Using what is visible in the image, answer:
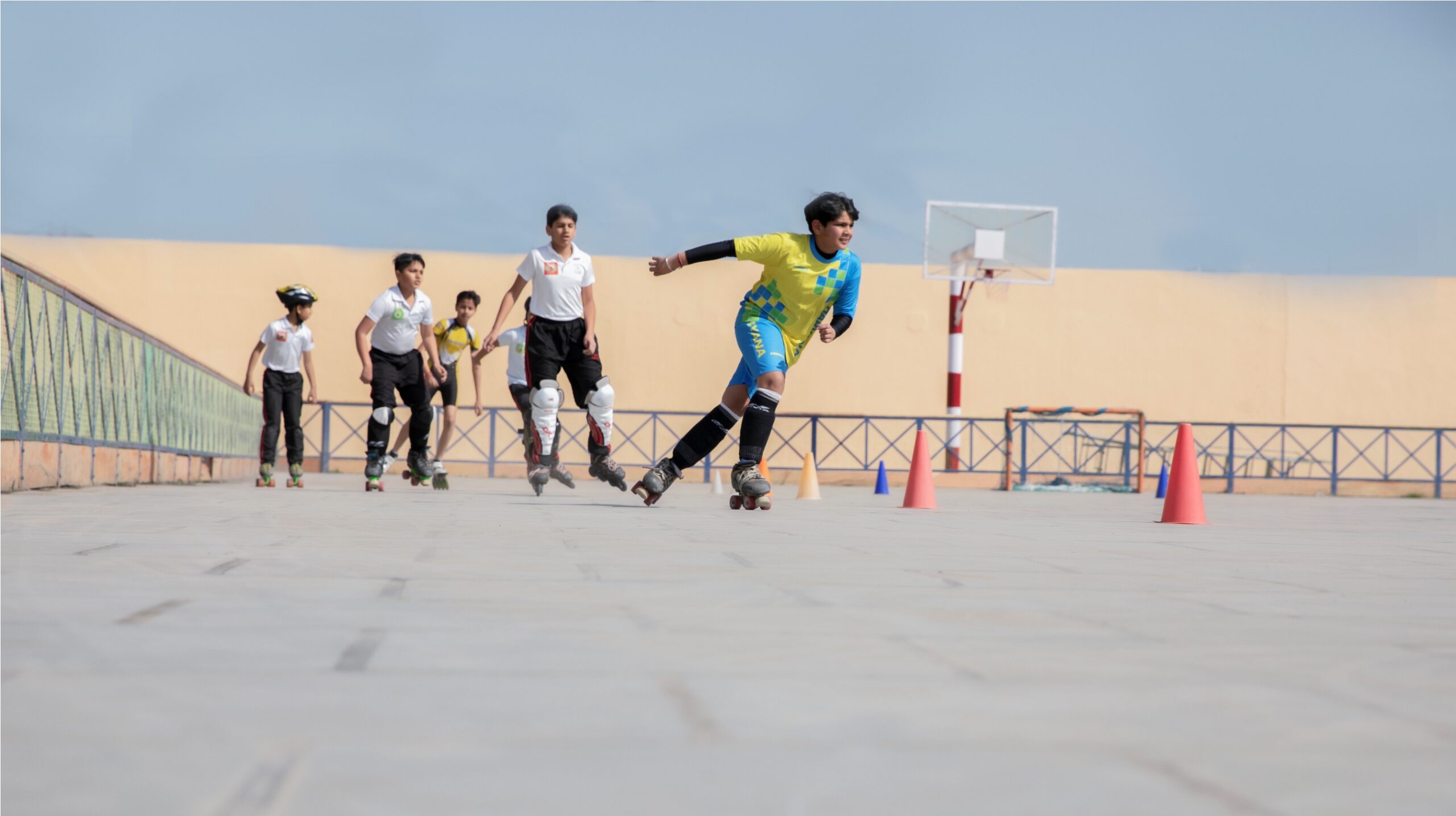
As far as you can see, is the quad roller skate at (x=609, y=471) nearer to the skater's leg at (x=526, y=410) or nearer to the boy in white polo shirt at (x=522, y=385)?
the skater's leg at (x=526, y=410)

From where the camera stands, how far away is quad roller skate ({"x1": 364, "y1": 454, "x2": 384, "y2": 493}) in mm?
8133

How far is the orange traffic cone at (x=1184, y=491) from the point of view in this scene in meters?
6.26

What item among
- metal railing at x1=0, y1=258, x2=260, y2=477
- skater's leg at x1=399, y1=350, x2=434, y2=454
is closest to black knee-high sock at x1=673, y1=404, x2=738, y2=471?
skater's leg at x1=399, y1=350, x2=434, y2=454

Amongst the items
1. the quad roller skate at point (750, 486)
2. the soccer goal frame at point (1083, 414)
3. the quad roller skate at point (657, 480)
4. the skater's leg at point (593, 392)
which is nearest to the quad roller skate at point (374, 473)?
the skater's leg at point (593, 392)

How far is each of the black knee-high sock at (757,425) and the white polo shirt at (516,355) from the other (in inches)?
147

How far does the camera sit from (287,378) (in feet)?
30.2

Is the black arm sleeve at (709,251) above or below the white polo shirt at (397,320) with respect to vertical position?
above

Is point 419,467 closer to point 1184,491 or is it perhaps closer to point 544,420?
point 544,420

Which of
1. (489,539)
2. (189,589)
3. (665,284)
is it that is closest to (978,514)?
(489,539)

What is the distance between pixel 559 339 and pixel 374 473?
5.28 feet

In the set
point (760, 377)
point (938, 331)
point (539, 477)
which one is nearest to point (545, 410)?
point (539, 477)

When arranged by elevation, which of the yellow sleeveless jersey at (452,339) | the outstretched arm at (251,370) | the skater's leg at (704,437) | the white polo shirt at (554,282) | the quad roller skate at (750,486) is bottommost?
Result: the quad roller skate at (750,486)

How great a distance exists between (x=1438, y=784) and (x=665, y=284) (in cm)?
2027

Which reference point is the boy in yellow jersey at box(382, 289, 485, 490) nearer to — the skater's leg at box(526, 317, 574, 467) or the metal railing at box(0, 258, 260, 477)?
the metal railing at box(0, 258, 260, 477)
